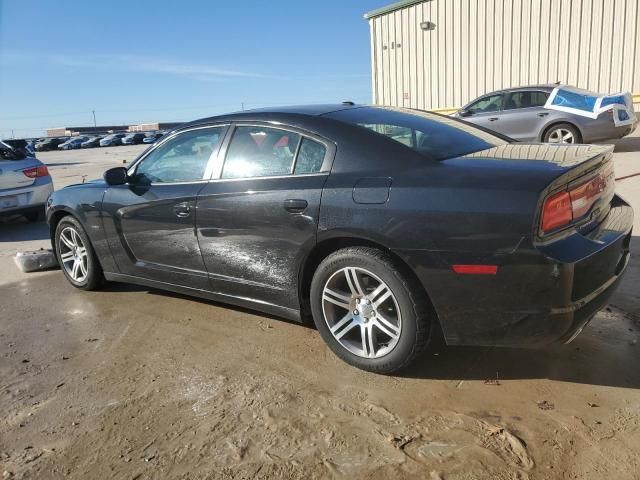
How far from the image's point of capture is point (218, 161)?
3.76m

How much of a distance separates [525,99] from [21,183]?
9.57 meters

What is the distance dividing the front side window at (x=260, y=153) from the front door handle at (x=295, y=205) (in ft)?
0.71

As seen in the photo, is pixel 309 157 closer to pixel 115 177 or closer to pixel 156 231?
pixel 156 231

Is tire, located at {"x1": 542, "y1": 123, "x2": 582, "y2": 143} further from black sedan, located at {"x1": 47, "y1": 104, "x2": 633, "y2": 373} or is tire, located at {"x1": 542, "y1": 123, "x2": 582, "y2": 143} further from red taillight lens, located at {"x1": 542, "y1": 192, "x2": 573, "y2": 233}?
red taillight lens, located at {"x1": 542, "y1": 192, "x2": 573, "y2": 233}

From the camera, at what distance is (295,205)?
10.5 ft

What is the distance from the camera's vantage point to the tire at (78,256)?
15.6 feet

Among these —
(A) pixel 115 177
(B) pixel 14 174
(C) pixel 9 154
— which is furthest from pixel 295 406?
(C) pixel 9 154

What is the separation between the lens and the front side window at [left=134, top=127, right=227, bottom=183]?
3.88 metres

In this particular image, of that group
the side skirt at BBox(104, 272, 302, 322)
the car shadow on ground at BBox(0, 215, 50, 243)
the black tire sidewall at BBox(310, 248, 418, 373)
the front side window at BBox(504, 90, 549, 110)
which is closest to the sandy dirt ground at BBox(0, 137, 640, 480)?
the black tire sidewall at BBox(310, 248, 418, 373)

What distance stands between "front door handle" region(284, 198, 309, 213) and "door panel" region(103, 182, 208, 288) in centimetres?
83

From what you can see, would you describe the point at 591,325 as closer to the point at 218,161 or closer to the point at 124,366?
the point at 218,161

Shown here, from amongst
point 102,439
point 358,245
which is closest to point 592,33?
point 358,245

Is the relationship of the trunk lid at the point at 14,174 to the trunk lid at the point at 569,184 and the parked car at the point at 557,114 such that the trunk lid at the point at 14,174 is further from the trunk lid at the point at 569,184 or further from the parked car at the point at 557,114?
the parked car at the point at 557,114

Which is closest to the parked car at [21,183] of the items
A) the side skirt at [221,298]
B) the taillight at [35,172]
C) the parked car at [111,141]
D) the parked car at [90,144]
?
the taillight at [35,172]
